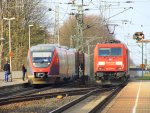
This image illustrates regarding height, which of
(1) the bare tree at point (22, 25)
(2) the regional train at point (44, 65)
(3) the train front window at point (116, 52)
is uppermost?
(1) the bare tree at point (22, 25)

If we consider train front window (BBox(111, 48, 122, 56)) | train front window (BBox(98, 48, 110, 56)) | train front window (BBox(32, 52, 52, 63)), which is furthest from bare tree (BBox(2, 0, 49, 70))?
train front window (BBox(32, 52, 52, 63))

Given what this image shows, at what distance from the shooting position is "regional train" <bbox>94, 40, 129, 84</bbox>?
3794 centimetres

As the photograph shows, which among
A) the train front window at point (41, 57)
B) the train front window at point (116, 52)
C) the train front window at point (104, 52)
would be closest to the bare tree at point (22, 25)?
the train front window at point (104, 52)

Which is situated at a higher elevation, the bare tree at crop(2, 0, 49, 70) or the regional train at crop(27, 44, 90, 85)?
the bare tree at crop(2, 0, 49, 70)

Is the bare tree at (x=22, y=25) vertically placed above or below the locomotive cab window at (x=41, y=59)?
above

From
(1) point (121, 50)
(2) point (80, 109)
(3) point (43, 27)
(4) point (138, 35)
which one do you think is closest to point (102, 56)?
(1) point (121, 50)

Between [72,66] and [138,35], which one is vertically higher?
[138,35]

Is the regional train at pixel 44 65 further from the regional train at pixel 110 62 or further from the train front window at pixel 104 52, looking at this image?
the train front window at pixel 104 52

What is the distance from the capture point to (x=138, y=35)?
159 ft

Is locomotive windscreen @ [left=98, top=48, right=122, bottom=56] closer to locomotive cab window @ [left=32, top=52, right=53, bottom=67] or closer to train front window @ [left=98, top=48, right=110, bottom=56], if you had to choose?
train front window @ [left=98, top=48, right=110, bottom=56]

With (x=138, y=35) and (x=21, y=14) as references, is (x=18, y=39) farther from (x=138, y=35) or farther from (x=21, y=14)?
(x=138, y=35)

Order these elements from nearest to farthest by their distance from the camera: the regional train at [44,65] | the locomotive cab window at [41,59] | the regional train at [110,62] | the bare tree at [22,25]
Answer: the regional train at [44,65], the locomotive cab window at [41,59], the regional train at [110,62], the bare tree at [22,25]

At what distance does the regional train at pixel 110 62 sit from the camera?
1494 inches

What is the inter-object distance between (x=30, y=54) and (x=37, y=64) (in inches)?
38.4
